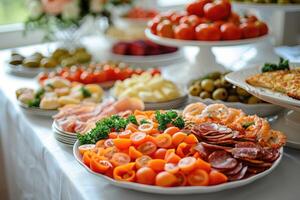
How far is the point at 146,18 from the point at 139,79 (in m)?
0.81

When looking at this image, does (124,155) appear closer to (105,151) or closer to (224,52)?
(105,151)

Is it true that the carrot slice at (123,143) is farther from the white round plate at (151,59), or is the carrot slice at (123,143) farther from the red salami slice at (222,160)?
the white round plate at (151,59)

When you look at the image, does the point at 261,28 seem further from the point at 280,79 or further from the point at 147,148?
the point at 147,148

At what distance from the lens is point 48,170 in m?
1.10

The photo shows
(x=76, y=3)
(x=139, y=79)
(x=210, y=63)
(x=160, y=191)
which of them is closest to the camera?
(x=160, y=191)

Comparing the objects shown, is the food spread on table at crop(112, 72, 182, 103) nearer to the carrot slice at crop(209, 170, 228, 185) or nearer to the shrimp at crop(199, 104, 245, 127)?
the shrimp at crop(199, 104, 245, 127)

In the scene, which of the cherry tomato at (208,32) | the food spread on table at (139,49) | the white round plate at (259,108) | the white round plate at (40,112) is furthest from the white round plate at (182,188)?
the food spread on table at (139,49)

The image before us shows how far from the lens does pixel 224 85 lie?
1.29 m

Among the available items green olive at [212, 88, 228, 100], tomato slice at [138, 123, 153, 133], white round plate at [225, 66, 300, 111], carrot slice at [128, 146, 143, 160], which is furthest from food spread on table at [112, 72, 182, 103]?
carrot slice at [128, 146, 143, 160]

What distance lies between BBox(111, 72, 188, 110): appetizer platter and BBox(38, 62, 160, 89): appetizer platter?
154mm

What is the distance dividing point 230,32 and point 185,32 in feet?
0.46

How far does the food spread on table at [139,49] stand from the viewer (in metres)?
1.89

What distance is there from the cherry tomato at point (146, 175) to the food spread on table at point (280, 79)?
0.38 metres

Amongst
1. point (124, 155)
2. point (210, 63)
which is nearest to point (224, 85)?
point (210, 63)
